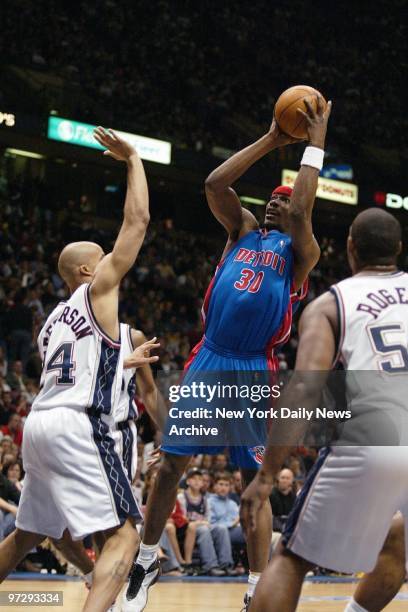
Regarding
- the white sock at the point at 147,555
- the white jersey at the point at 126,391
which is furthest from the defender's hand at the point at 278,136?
the white sock at the point at 147,555

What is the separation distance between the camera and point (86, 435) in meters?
4.52

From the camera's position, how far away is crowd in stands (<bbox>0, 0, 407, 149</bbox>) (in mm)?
23812

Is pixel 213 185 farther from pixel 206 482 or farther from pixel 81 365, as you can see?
pixel 206 482

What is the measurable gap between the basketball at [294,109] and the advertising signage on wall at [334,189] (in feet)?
70.6

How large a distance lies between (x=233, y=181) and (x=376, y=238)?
1856mm

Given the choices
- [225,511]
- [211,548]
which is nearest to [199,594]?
[211,548]

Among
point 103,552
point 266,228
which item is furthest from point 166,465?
point 266,228

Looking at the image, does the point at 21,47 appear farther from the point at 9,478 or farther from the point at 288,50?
the point at 9,478

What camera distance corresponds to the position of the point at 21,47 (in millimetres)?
23125

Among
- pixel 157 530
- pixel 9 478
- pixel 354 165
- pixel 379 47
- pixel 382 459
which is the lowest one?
pixel 9 478

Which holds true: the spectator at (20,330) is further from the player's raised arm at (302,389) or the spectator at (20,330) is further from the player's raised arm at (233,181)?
the player's raised arm at (302,389)

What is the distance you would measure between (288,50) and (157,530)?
27.7 metres

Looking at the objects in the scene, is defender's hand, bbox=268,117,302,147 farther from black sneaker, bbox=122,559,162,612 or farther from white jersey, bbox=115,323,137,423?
black sneaker, bbox=122,559,162,612

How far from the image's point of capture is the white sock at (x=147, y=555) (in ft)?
17.7
